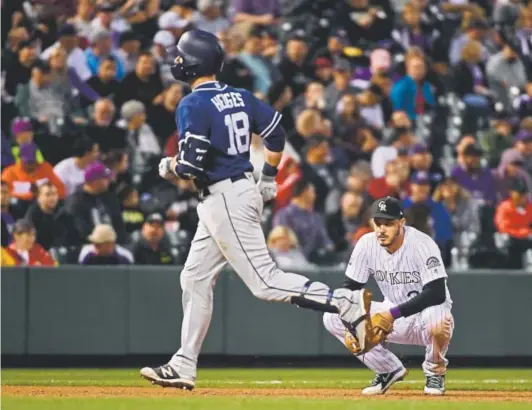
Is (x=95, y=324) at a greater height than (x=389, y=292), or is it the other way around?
(x=389, y=292)

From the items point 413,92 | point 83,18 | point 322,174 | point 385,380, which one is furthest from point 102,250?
point 413,92

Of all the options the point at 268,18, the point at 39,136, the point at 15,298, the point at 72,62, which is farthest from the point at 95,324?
the point at 268,18

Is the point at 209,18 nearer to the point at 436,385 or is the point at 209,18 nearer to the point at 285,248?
the point at 285,248

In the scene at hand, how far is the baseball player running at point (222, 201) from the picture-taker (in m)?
8.15

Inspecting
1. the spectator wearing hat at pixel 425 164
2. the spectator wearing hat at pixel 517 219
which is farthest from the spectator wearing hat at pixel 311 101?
the spectator wearing hat at pixel 517 219

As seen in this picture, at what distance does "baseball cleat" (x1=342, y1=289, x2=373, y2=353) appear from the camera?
27.0ft

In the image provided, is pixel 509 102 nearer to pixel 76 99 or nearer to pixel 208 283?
pixel 76 99

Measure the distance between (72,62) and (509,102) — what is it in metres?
5.53

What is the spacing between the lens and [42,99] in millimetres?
14430

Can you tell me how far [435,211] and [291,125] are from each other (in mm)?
2110

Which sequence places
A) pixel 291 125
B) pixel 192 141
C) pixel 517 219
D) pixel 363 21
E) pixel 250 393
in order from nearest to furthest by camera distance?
pixel 192 141
pixel 250 393
pixel 517 219
pixel 291 125
pixel 363 21

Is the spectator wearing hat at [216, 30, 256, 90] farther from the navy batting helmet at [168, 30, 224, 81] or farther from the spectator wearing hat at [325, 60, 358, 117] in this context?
the navy batting helmet at [168, 30, 224, 81]

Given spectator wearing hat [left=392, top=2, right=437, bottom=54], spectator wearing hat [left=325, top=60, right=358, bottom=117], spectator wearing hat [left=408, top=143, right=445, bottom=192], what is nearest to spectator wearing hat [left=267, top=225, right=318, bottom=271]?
spectator wearing hat [left=408, top=143, right=445, bottom=192]

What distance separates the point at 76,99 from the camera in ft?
47.7
